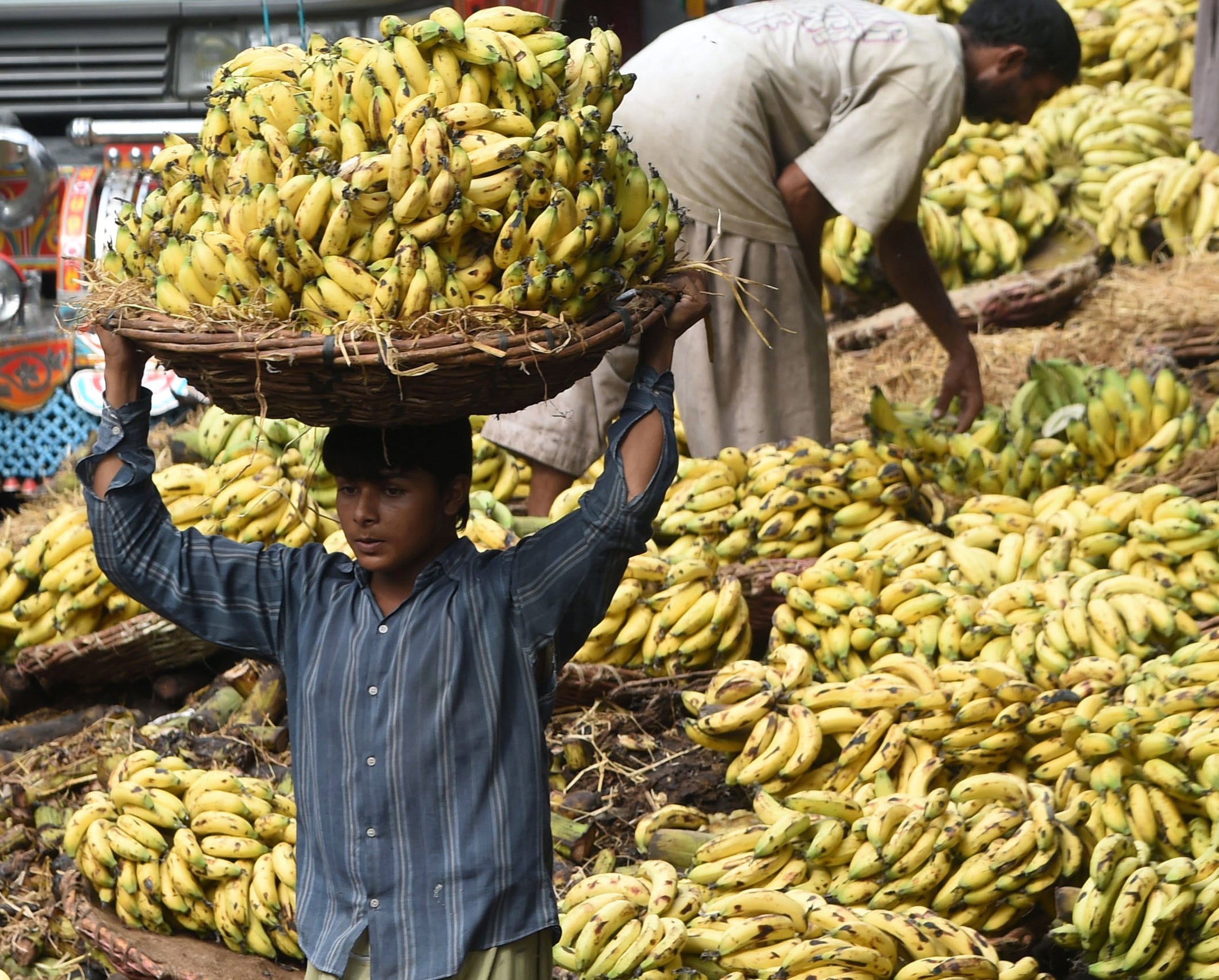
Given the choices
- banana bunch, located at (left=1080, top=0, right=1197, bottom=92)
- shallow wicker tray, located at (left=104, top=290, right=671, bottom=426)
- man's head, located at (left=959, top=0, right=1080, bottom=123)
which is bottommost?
shallow wicker tray, located at (left=104, top=290, right=671, bottom=426)

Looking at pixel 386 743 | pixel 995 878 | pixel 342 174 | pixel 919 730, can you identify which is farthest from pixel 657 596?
pixel 342 174

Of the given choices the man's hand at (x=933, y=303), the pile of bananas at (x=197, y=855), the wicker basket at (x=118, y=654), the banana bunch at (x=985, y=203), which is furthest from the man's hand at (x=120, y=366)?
the banana bunch at (x=985, y=203)

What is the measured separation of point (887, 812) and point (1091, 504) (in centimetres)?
194

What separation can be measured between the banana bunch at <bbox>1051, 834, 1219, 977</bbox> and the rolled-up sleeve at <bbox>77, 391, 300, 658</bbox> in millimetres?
1702

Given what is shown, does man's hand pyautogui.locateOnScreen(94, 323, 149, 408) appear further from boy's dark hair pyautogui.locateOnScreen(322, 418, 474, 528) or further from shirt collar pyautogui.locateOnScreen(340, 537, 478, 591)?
shirt collar pyautogui.locateOnScreen(340, 537, 478, 591)

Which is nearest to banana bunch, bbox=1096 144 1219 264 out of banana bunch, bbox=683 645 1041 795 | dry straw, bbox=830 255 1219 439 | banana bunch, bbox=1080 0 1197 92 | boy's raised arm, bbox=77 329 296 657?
dry straw, bbox=830 255 1219 439

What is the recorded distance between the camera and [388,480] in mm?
2229

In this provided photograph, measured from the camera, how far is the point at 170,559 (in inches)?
91.8

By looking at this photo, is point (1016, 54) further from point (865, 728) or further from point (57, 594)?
point (57, 594)

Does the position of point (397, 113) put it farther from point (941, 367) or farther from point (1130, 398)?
point (941, 367)

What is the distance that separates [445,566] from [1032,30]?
10.7 feet

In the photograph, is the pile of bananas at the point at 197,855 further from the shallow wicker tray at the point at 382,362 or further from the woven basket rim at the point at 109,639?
the shallow wicker tray at the point at 382,362

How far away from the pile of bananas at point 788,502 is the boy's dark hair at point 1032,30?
4.47 feet

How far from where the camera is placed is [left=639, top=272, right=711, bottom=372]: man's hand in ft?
7.37
